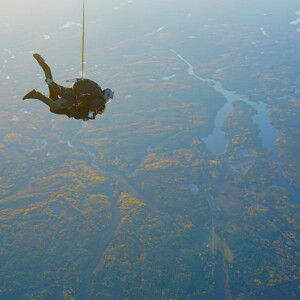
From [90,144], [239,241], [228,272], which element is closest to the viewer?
[228,272]

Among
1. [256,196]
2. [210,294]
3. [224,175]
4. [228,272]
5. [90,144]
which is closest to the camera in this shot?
[210,294]

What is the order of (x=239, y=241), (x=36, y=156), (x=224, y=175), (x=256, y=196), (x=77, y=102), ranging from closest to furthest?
1. (x=77, y=102)
2. (x=239, y=241)
3. (x=256, y=196)
4. (x=224, y=175)
5. (x=36, y=156)

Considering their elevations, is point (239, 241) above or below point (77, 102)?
below

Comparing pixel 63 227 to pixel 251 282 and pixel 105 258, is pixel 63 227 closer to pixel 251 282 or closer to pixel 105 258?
pixel 105 258

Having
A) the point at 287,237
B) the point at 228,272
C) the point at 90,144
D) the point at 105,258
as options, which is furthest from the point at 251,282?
the point at 90,144

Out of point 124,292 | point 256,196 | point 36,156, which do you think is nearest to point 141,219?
point 124,292

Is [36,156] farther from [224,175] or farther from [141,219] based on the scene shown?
[224,175]

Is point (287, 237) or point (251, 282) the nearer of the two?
point (251, 282)

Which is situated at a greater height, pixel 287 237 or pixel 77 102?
pixel 77 102

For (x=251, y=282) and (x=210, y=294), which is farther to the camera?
(x=251, y=282)
